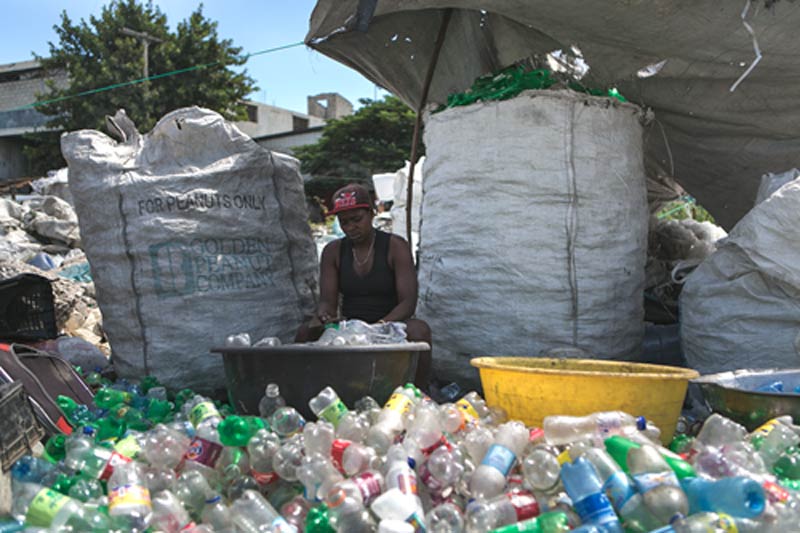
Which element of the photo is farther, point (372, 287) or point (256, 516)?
point (372, 287)

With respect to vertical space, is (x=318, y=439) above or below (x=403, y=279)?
below

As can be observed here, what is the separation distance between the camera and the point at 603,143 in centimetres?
343

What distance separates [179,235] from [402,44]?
1.71 meters

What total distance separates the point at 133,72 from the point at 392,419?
20397 mm

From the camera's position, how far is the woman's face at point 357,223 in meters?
3.49

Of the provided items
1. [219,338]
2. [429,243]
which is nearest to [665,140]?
[429,243]

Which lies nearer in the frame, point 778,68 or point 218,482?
point 218,482

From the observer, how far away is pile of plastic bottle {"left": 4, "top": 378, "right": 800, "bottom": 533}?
170cm

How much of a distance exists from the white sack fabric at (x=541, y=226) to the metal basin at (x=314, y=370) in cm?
97

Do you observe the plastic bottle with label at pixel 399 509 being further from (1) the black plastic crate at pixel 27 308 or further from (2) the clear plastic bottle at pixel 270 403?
(1) the black plastic crate at pixel 27 308

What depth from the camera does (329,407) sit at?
7.61 ft

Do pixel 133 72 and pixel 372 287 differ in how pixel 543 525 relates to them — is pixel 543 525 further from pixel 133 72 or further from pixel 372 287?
pixel 133 72

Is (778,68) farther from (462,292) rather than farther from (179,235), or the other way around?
(179,235)

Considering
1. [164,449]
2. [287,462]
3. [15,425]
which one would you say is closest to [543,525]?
[287,462]
